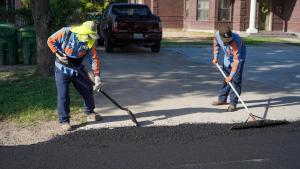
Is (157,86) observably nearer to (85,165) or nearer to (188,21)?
(85,165)

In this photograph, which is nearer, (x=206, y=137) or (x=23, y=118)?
(x=206, y=137)

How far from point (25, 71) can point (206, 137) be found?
683cm

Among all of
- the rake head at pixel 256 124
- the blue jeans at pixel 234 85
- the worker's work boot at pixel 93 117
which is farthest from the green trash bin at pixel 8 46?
the rake head at pixel 256 124

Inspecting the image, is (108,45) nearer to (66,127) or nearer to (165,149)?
(66,127)

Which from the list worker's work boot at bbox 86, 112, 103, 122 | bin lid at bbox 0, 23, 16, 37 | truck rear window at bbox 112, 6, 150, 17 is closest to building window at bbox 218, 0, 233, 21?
truck rear window at bbox 112, 6, 150, 17

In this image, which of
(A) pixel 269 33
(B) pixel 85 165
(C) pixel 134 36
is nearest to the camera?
(B) pixel 85 165

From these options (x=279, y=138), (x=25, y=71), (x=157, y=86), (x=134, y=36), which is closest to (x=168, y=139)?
(x=279, y=138)

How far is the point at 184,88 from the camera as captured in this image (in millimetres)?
10680

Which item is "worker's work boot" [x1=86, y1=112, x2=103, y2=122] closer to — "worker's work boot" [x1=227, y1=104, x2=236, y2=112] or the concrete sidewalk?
the concrete sidewalk

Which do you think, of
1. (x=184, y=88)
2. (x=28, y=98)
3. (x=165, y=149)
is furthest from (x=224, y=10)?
(x=165, y=149)

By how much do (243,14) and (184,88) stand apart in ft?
63.0

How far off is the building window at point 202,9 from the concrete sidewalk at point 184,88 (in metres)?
13.6

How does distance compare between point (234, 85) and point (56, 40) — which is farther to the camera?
point (234, 85)

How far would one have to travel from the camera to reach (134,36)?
16375 millimetres
